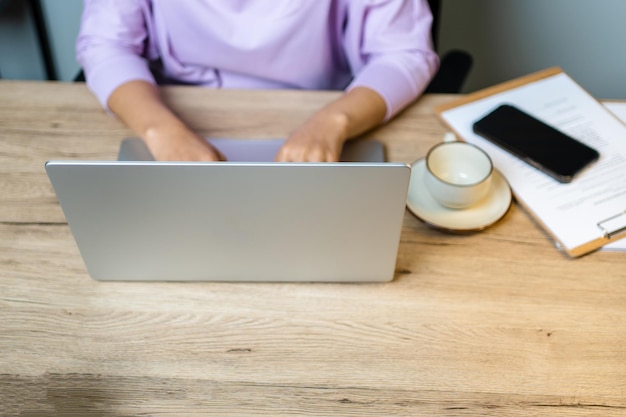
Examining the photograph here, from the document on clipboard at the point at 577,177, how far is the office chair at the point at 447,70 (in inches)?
9.0

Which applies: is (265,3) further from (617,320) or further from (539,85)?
(617,320)

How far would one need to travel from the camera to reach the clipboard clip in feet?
2.59

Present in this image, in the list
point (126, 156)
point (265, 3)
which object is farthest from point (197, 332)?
point (265, 3)

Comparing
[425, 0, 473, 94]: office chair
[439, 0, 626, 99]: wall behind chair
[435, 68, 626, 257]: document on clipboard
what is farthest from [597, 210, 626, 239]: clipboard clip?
[439, 0, 626, 99]: wall behind chair

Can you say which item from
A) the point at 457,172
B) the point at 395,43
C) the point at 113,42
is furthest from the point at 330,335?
the point at 113,42

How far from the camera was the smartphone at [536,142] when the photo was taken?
2.84ft

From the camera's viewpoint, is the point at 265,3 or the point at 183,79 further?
the point at 183,79

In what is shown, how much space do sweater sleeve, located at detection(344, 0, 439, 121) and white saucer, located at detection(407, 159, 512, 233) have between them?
212 millimetres

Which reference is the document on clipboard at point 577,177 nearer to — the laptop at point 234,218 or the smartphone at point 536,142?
the smartphone at point 536,142

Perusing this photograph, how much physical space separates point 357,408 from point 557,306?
0.90ft

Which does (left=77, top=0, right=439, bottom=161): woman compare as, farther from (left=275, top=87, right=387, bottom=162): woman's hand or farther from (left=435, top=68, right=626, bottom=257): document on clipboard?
(left=435, top=68, right=626, bottom=257): document on clipboard

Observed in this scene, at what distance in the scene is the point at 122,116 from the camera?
0.93 m

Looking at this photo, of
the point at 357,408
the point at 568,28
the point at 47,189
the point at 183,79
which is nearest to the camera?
the point at 357,408

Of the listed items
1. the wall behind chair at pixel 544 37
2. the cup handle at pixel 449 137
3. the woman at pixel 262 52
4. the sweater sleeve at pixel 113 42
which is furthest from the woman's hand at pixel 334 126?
the wall behind chair at pixel 544 37
